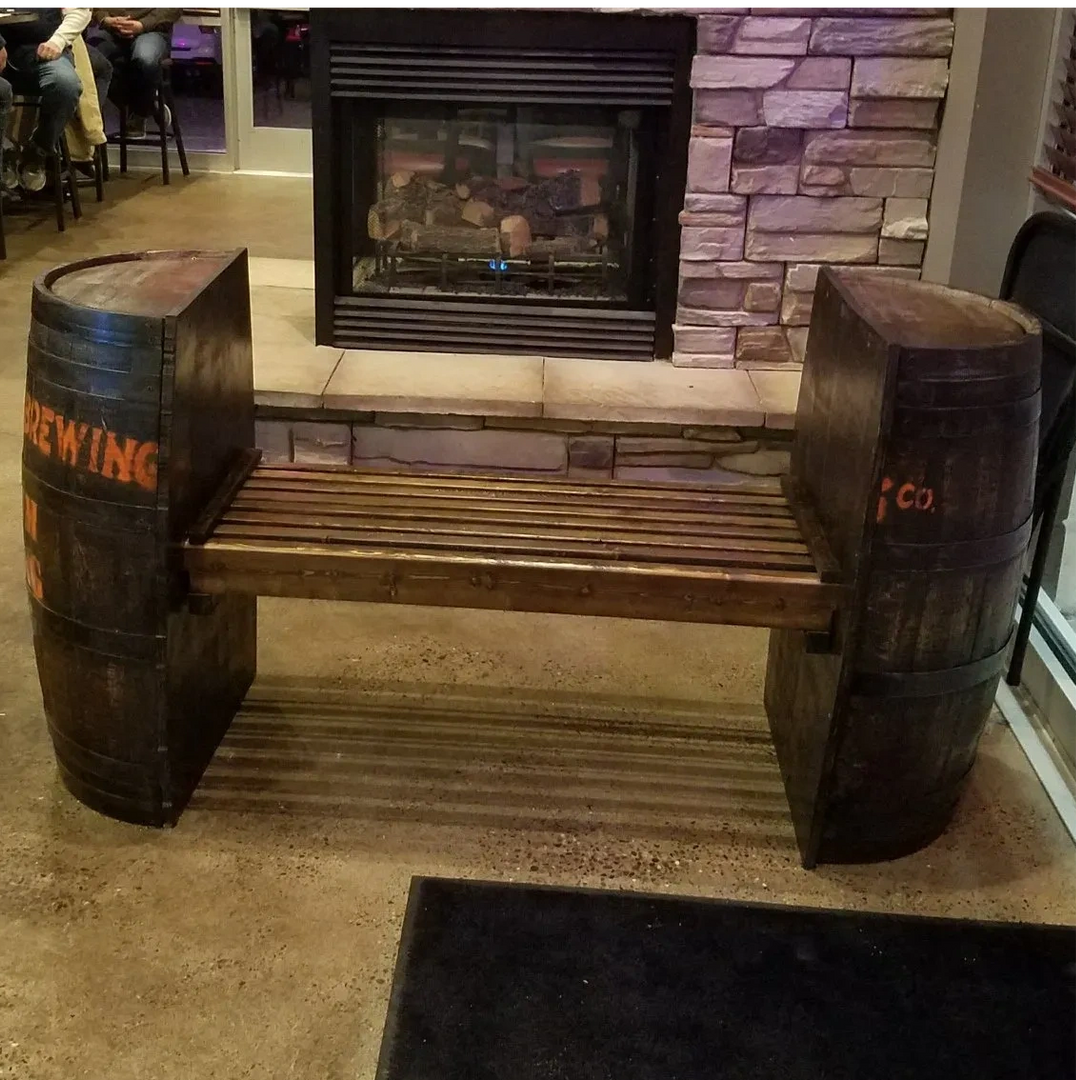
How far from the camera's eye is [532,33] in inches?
106

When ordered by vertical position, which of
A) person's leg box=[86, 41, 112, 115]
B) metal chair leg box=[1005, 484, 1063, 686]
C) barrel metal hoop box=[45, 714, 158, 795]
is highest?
person's leg box=[86, 41, 112, 115]

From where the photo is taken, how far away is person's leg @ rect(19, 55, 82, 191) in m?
5.11

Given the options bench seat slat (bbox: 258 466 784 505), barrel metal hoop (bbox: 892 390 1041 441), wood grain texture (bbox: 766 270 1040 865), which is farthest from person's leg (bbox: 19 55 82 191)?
barrel metal hoop (bbox: 892 390 1041 441)

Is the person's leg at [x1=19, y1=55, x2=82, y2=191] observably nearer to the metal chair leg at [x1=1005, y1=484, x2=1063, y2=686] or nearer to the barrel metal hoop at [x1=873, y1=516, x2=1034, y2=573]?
the metal chair leg at [x1=1005, y1=484, x2=1063, y2=686]

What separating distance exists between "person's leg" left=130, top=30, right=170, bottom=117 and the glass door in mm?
507

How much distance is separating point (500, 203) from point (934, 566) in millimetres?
1716

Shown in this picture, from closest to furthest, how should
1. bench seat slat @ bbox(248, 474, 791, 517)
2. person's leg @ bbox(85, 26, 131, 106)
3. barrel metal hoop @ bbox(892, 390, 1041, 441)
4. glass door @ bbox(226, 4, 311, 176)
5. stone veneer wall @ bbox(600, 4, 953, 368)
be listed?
barrel metal hoop @ bbox(892, 390, 1041, 441)
bench seat slat @ bbox(248, 474, 791, 517)
stone veneer wall @ bbox(600, 4, 953, 368)
person's leg @ bbox(85, 26, 131, 106)
glass door @ bbox(226, 4, 311, 176)

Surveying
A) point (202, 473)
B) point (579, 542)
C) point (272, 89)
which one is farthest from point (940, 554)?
point (272, 89)

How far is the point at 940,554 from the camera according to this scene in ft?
5.54

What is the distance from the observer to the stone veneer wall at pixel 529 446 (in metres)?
2.70

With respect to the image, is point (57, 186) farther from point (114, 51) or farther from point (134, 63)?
point (114, 51)

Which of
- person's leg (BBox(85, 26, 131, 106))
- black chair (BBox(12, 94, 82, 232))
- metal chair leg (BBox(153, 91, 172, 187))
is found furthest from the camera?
metal chair leg (BBox(153, 91, 172, 187))

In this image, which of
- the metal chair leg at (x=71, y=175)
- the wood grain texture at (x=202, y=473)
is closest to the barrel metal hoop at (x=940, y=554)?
the wood grain texture at (x=202, y=473)

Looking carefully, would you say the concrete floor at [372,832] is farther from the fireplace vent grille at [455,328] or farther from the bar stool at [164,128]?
the bar stool at [164,128]
